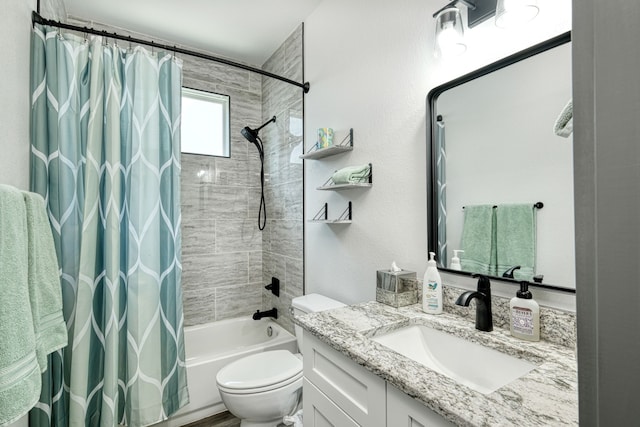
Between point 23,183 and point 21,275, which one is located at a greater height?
point 23,183

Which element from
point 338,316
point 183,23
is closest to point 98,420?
point 338,316

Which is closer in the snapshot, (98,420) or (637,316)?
(637,316)

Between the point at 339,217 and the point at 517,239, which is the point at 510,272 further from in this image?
the point at 339,217

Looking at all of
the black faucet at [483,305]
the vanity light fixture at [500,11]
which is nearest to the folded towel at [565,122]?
the vanity light fixture at [500,11]

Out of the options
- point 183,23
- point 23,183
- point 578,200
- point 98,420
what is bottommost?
point 98,420

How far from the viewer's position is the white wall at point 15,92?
1.06m

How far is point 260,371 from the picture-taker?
1.70 metres

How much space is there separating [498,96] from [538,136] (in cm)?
21

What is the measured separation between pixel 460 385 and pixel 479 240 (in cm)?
59

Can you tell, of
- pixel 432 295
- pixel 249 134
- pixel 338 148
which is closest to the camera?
pixel 432 295

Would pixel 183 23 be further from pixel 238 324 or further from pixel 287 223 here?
pixel 238 324

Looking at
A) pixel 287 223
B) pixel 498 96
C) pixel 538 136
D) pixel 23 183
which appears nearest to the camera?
pixel 538 136

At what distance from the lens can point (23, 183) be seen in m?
1.32

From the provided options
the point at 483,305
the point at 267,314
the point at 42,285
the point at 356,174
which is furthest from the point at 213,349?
the point at 483,305
